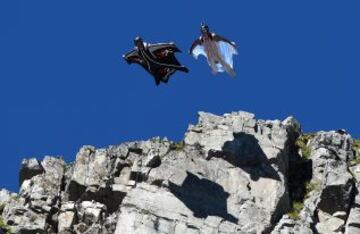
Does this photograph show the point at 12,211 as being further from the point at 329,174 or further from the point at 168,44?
the point at 329,174

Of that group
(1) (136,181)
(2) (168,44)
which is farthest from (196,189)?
(2) (168,44)

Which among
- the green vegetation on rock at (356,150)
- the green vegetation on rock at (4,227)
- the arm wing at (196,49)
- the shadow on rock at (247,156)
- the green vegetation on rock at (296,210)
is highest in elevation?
the arm wing at (196,49)

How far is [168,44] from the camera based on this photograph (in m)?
73.4

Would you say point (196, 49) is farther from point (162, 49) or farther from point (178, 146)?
point (178, 146)

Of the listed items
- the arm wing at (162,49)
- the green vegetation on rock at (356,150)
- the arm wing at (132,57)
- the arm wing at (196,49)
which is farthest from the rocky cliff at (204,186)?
the arm wing at (162,49)

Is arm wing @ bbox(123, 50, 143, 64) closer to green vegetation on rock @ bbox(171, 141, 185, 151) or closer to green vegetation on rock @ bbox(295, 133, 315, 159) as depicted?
green vegetation on rock @ bbox(171, 141, 185, 151)

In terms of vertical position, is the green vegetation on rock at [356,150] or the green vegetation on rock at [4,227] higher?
the green vegetation on rock at [356,150]

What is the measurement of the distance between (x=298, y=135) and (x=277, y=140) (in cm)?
403

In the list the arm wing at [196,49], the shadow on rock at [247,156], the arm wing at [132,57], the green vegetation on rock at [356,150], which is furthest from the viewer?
the green vegetation on rock at [356,150]

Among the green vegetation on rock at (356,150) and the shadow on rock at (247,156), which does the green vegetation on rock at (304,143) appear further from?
the shadow on rock at (247,156)

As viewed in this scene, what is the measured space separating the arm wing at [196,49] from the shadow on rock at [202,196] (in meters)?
6.93

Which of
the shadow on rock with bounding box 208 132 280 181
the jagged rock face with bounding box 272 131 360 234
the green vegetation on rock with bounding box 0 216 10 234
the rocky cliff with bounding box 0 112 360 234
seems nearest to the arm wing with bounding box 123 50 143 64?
the rocky cliff with bounding box 0 112 360 234

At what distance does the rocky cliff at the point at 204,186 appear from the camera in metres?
69.2

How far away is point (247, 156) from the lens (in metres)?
74.2
